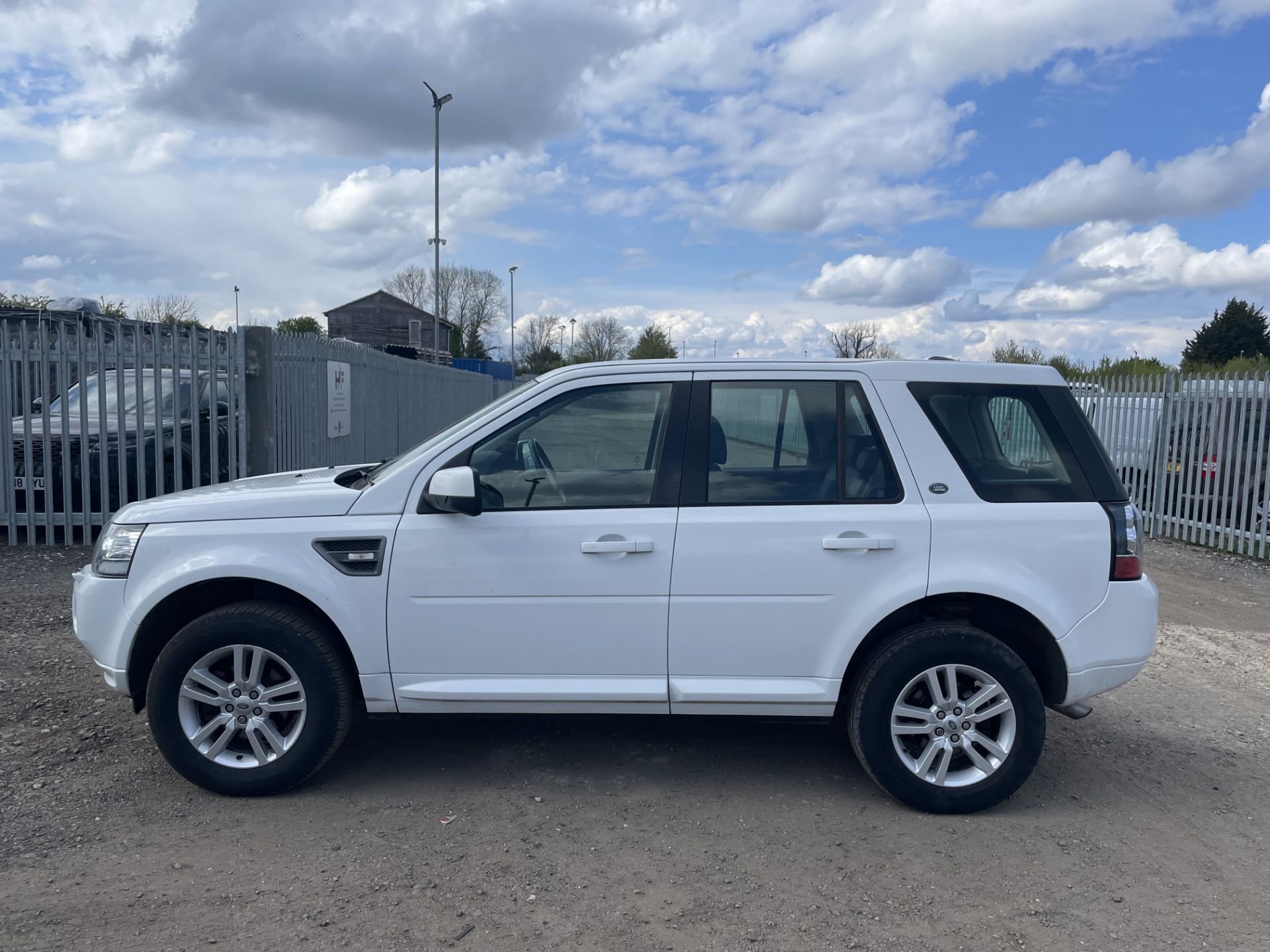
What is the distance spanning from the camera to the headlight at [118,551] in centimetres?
429

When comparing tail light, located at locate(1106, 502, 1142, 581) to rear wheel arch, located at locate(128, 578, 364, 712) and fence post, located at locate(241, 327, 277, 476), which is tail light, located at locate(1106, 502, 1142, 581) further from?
fence post, located at locate(241, 327, 277, 476)

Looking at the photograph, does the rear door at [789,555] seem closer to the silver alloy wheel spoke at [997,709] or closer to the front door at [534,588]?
the front door at [534,588]

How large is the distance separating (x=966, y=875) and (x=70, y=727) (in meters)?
4.41

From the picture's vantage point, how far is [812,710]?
429cm

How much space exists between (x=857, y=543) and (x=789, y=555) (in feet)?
0.95

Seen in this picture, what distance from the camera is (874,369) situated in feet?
14.6

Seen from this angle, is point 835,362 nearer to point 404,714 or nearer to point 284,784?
point 404,714

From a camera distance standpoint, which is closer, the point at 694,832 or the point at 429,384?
the point at 694,832

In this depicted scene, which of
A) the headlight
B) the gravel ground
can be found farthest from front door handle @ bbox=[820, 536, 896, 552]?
the headlight

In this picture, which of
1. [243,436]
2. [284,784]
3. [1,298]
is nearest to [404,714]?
[284,784]

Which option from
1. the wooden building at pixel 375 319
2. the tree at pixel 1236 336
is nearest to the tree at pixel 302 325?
the wooden building at pixel 375 319

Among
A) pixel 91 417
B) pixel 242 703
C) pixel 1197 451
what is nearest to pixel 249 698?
pixel 242 703

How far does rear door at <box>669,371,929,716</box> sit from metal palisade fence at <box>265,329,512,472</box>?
6.89 meters

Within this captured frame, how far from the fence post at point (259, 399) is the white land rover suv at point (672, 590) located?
6851 millimetres
